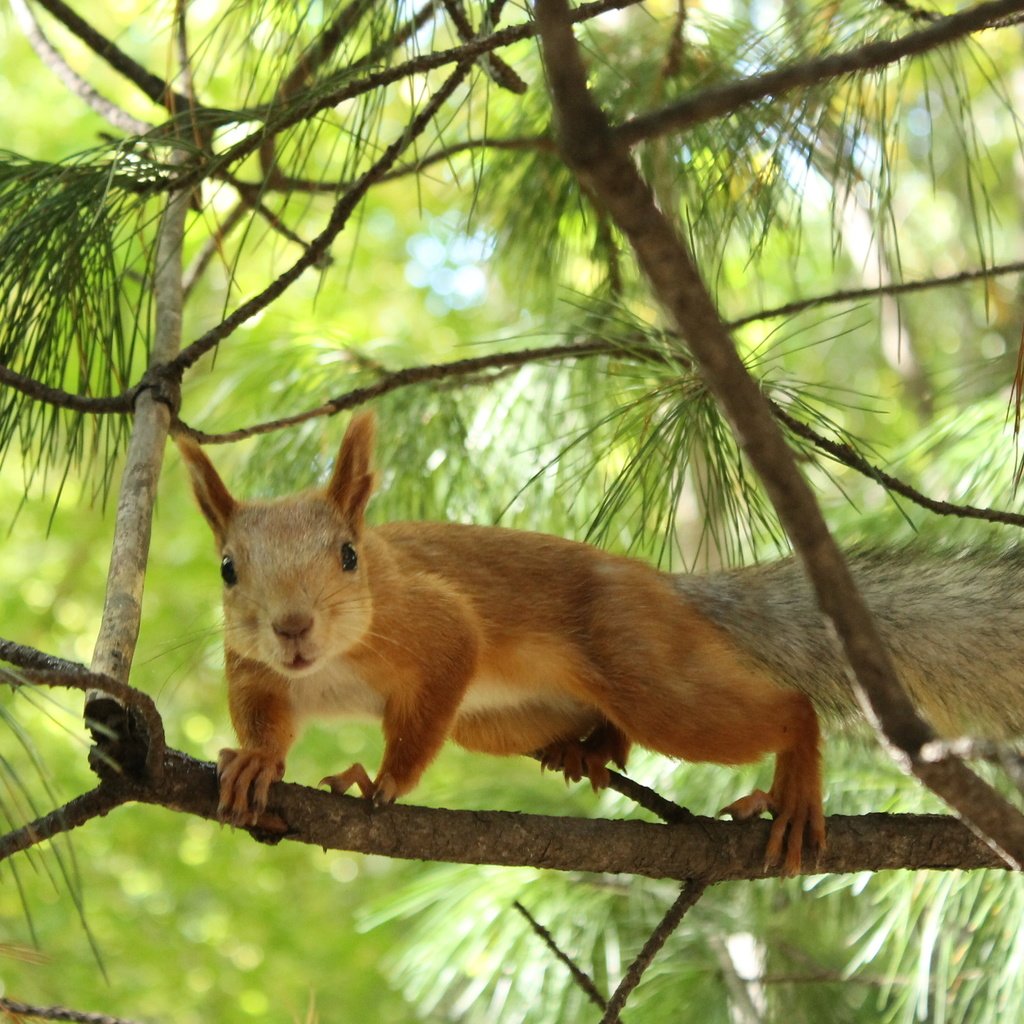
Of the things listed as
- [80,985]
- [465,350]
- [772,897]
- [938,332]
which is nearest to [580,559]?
[772,897]

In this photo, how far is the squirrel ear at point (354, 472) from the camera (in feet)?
5.31

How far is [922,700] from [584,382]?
2.66 feet

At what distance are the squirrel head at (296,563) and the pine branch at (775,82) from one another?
0.82m

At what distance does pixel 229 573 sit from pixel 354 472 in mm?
205

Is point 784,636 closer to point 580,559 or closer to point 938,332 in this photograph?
point 580,559

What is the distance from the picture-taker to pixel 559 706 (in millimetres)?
1868

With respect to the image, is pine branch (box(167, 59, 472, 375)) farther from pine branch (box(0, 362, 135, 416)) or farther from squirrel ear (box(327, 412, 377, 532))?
squirrel ear (box(327, 412, 377, 532))

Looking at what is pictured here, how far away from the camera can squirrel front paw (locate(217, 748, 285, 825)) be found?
1176mm

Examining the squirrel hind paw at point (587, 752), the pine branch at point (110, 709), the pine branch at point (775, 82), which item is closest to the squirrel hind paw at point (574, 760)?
the squirrel hind paw at point (587, 752)

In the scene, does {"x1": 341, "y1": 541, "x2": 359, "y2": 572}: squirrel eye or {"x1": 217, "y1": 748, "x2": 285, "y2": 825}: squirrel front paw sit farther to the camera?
{"x1": 341, "y1": 541, "x2": 359, "y2": 572}: squirrel eye

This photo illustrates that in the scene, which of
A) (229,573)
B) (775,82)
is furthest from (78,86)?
(775,82)

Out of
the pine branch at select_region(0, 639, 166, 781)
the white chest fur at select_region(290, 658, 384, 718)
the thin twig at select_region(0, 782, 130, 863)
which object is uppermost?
the white chest fur at select_region(290, 658, 384, 718)

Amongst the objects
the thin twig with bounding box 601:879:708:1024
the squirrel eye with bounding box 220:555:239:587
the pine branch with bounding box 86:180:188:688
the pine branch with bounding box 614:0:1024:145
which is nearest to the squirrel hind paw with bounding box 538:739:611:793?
the thin twig with bounding box 601:879:708:1024

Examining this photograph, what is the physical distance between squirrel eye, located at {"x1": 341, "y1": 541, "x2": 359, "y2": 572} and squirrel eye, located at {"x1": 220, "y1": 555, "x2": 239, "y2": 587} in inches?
4.9
